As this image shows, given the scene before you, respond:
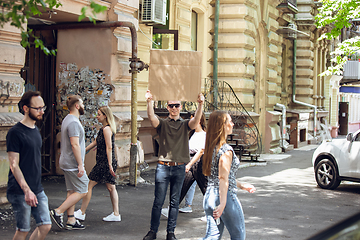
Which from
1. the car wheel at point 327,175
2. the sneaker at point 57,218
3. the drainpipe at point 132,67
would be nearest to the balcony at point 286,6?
the car wheel at point 327,175

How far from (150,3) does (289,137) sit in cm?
1299

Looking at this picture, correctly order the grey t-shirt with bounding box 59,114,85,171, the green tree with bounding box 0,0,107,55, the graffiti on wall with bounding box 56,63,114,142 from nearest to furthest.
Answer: the green tree with bounding box 0,0,107,55
the grey t-shirt with bounding box 59,114,85,171
the graffiti on wall with bounding box 56,63,114,142

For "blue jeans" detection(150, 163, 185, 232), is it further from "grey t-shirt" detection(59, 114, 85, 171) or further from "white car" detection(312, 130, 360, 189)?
"white car" detection(312, 130, 360, 189)

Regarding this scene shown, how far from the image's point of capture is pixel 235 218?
4.19 m

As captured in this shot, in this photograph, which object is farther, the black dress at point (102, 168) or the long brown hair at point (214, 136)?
the black dress at point (102, 168)

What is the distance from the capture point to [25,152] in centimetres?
434

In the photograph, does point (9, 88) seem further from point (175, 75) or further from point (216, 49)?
point (216, 49)

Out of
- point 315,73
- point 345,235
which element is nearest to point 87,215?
point 345,235

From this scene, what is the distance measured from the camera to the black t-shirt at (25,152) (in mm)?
4301

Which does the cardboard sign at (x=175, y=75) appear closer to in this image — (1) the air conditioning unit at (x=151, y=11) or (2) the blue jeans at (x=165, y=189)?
(2) the blue jeans at (x=165, y=189)

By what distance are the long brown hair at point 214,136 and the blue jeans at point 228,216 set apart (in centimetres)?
24

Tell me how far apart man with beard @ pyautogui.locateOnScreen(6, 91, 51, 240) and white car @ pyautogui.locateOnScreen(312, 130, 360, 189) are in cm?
732

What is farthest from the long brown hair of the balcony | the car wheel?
the balcony

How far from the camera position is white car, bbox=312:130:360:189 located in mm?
→ 9859
